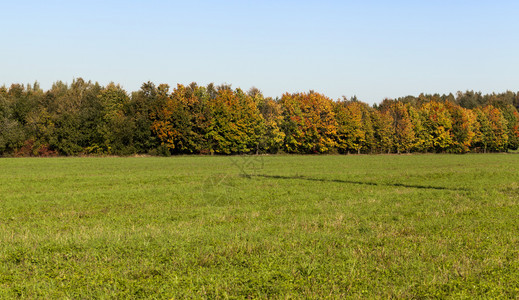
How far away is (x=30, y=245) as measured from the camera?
982cm

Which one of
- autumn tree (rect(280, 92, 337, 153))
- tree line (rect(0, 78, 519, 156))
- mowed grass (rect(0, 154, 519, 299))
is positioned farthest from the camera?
autumn tree (rect(280, 92, 337, 153))

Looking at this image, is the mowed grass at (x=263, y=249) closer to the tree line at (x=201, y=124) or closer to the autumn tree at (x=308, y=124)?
the tree line at (x=201, y=124)

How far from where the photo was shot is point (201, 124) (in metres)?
84.9

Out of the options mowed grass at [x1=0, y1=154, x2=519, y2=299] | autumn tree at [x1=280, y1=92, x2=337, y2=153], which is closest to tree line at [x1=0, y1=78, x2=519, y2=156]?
autumn tree at [x1=280, y1=92, x2=337, y2=153]

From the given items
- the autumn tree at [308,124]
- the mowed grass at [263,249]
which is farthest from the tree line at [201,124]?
the mowed grass at [263,249]

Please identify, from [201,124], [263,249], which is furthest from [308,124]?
[263,249]

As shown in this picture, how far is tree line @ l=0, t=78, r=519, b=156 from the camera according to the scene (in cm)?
8181

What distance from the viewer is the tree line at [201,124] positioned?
268 feet

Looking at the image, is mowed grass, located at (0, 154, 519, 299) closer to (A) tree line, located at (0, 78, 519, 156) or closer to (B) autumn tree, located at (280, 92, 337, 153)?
(A) tree line, located at (0, 78, 519, 156)

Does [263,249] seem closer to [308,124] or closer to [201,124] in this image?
[201,124]

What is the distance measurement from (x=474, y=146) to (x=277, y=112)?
6451 cm

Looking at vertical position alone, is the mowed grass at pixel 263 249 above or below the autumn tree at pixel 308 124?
below

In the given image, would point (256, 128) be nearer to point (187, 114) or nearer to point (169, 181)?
point (187, 114)

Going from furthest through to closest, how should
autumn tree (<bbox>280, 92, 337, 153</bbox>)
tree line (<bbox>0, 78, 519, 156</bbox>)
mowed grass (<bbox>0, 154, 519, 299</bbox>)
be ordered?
autumn tree (<bbox>280, 92, 337, 153</bbox>) < tree line (<bbox>0, 78, 519, 156</bbox>) < mowed grass (<bbox>0, 154, 519, 299</bbox>)
